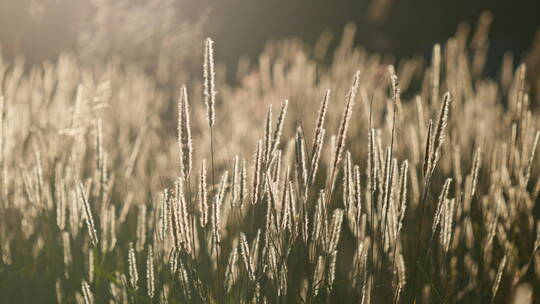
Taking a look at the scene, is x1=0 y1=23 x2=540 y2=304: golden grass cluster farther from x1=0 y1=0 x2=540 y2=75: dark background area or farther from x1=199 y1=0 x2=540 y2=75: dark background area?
x1=199 y1=0 x2=540 y2=75: dark background area

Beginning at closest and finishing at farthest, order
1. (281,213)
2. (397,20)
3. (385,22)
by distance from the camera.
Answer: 1. (281,213)
2. (385,22)
3. (397,20)

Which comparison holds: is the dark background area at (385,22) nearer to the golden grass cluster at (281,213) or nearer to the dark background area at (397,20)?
the dark background area at (397,20)

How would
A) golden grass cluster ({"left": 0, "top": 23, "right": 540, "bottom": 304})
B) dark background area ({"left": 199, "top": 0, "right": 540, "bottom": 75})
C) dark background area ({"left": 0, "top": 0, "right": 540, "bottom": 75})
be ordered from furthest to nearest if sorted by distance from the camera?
1. dark background area ({"left": 199, "top": 0, "right": 540, "bottom": 75})
2. dark background area ({"left": 0, "top": 0, "right": 540, "bottom": 75})
3. golden grass cluster ({"left": 0, "top": 23, "right": 540, "bottom": 304})

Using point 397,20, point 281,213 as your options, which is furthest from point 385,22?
point 281,213

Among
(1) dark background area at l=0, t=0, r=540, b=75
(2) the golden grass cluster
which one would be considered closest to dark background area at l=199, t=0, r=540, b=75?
(1) dark background area at l=0, t=0, r=540, b=75

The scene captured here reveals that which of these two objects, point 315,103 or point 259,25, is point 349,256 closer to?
point 315,103

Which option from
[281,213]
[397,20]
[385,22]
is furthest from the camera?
[397,20]

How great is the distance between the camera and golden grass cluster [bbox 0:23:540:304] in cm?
88

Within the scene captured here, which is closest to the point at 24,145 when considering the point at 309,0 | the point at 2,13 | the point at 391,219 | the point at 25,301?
the point at 25,301

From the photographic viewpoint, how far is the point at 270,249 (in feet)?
A: 3.13

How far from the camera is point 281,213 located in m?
0.89

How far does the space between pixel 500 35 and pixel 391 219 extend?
11.0 metres

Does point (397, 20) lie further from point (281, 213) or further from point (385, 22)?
point (281, 213)

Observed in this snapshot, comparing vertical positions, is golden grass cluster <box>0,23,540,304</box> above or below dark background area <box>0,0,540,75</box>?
below
